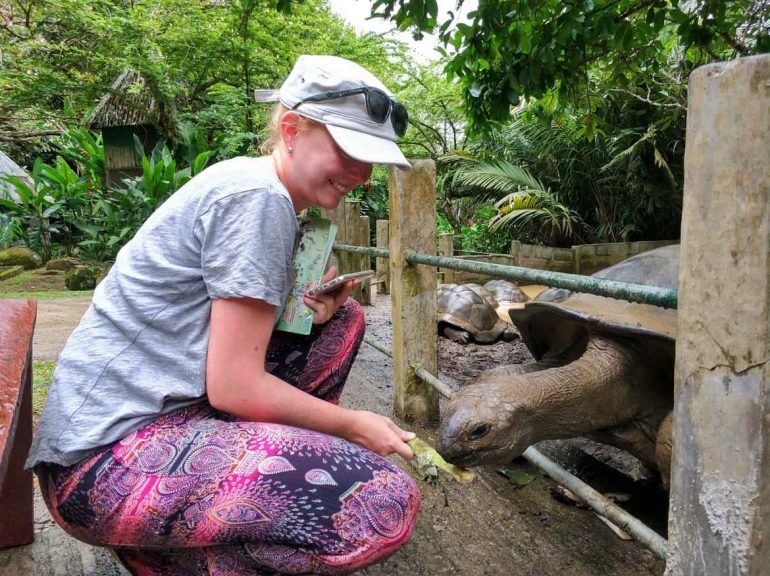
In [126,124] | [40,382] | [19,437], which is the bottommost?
[40,382]

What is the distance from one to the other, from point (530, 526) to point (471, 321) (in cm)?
335

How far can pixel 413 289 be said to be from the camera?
8.11 ft

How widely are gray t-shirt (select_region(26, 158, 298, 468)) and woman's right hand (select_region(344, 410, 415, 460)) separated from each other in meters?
0.29

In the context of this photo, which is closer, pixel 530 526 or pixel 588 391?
pixel 530 526

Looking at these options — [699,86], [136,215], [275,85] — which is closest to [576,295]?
[699,86]

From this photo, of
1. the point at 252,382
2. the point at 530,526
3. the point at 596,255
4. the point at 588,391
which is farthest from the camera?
the point at 596,255

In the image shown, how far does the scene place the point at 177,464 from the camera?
1.04 metres

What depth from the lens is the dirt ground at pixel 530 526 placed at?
62.0 inches

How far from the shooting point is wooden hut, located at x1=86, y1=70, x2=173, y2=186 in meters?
9.16

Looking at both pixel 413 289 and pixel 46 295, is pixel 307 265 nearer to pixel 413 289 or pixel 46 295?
pixel 413 289

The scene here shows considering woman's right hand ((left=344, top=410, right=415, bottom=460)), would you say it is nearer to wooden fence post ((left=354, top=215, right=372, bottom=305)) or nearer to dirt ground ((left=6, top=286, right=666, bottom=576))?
dirt ground ((left=6, top=286, right=666, bottom=576))

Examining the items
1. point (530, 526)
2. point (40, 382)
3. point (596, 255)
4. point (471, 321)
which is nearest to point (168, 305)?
point (530, 526)

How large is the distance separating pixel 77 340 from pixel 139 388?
0.18 m

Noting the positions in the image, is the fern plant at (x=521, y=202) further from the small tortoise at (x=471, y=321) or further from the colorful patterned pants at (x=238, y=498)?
the colorful patterned pants at (x=238, y=498)
